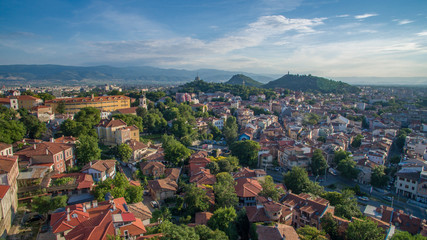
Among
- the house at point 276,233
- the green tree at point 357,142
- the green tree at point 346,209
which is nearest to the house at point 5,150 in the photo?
the house at point 276,233

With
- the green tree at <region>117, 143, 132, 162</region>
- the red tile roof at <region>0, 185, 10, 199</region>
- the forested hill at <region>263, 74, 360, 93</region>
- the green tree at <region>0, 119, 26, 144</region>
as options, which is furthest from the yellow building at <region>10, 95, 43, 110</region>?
the forested hill at <region>263, 74, 360, 93</region>

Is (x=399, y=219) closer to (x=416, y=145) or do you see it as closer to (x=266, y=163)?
(x=266, y=163)

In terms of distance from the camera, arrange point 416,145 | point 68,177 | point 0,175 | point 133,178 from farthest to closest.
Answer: point 416,145 < point 133,178 < point 68,177 < point 0,175

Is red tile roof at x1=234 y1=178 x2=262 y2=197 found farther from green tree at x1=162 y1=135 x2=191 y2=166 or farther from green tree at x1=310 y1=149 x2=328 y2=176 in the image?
green tree at x1=310 y1=149 x2=328 y2=176

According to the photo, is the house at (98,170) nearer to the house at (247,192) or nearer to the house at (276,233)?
the house at (247,192)

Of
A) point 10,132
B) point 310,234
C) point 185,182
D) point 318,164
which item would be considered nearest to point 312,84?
point 318,164

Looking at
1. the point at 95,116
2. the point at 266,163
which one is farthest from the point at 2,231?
the point at 266,163
